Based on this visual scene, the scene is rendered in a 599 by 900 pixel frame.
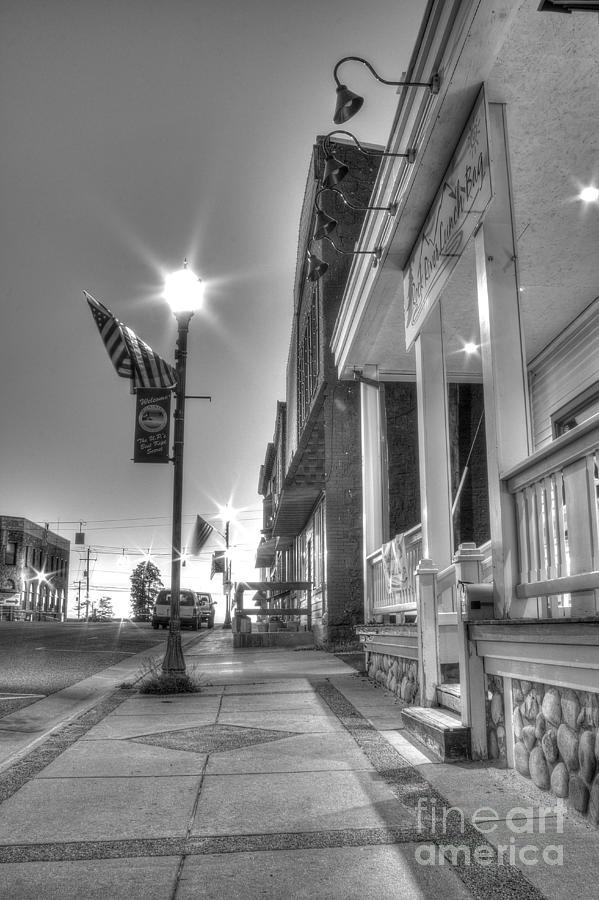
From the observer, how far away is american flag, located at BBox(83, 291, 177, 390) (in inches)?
399

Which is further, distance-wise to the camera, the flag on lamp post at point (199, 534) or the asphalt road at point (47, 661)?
the flag on lamp post at point (199, 534)

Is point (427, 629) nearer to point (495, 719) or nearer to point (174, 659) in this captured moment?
point (495, 719)

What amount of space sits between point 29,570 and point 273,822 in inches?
3348

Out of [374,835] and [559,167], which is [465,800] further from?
[559,167]

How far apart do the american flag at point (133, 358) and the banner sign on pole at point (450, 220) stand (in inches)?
146

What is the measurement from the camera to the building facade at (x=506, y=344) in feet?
12.8

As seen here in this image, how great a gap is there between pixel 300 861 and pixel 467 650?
2.19m

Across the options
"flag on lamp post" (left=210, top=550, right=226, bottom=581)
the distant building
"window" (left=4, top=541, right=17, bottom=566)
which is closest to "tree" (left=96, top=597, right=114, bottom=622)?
the distant building

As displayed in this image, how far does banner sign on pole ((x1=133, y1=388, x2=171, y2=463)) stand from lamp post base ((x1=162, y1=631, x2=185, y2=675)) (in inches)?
91.5

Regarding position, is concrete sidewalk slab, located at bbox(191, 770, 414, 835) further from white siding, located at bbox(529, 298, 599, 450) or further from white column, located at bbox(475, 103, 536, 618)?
white siding, located at bbox(529, 298, 599, 450)

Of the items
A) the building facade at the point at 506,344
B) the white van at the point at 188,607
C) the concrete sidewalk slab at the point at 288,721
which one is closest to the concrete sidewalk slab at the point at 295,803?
the building facade at the point at 506,344

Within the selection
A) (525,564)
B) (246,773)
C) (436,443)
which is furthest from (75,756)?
(436,443)

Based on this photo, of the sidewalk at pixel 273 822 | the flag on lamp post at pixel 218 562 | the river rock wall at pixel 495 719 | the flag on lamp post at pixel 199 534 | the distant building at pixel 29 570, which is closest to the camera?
the sidewalk at pixel 273 822
